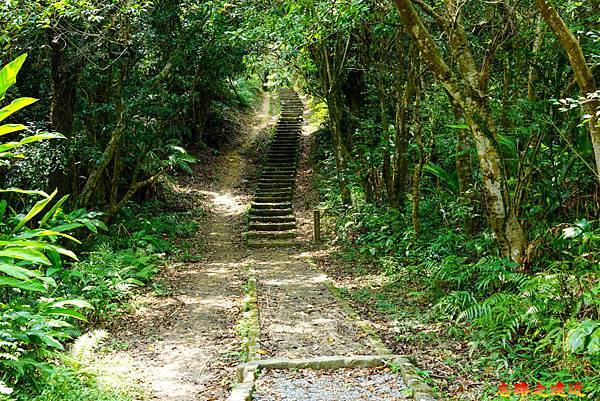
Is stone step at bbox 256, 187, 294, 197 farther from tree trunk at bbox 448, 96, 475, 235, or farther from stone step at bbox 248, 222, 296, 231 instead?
tree trunk at bbox 448, 96, 475, 235

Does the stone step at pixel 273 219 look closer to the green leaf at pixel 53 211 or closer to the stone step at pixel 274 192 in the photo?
the stone step at pixel 274 192

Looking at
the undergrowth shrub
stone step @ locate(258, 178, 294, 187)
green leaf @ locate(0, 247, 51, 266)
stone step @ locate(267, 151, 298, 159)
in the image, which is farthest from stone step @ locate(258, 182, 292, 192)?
green leaf @ locate(0, 247, 51, 266)

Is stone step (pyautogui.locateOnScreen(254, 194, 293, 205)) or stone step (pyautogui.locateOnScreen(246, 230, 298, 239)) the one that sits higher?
stone step (pyautogui.locateOnScreen(254, 194, 293, 205))

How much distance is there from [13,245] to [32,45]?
6.39 m

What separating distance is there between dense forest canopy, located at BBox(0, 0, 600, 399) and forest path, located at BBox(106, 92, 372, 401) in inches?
42.7

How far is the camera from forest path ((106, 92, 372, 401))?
560cm

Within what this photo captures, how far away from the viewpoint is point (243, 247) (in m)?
13.0

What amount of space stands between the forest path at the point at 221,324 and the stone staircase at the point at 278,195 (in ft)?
3.86

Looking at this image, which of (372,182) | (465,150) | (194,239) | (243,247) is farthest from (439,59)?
(194,239)

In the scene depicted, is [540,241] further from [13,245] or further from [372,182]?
[372,182]

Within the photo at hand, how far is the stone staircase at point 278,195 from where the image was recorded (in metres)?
13.5

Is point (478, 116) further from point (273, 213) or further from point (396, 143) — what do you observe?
point (273, 213)

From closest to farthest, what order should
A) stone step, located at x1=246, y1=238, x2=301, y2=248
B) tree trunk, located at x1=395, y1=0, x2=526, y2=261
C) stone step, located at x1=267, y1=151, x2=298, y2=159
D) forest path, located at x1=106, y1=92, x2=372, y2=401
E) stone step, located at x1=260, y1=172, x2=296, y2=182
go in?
forest path, located at x1=106, y1=92, x2=372, y2=401 < tree trunk, located at x1=395, y1=0, x2=526, y2=261 < stone step, located at x1=246, y1=238, x2=301, y2=248 < stone step, located at x1=260, y1=172, x2=296, y2=182 < stone step, located at x1=267, y1=151, x2=298, y2=159

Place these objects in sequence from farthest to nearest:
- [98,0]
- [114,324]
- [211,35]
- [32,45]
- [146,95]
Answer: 1. [211,35]
2. [146,95]
3. [32,45]
4. [98,0]
5. [114,324]
